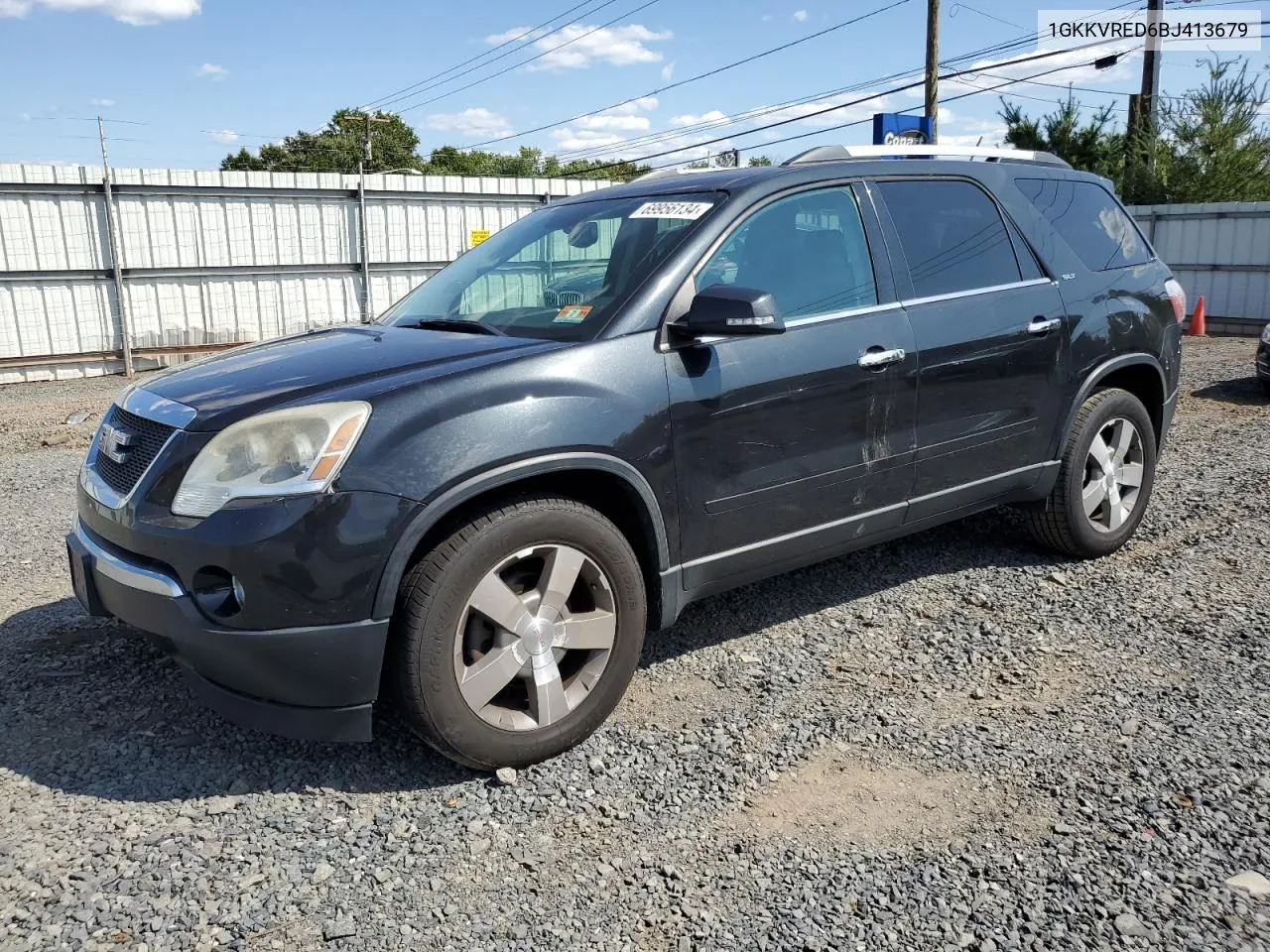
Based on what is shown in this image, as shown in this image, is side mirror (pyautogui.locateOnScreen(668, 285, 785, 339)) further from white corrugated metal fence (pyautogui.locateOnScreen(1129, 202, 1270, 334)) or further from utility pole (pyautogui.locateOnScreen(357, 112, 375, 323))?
white corrugated metal fence (pyautogui.locateOnScreen(1129, 202, 1270, 334))

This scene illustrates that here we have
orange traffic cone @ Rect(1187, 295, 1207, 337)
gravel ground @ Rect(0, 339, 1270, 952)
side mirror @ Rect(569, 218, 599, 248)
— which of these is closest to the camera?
gravel ground @ Rect(0, 339, 1270, 952)

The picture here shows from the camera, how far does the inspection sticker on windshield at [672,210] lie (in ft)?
11.7

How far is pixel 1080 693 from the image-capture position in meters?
3.52

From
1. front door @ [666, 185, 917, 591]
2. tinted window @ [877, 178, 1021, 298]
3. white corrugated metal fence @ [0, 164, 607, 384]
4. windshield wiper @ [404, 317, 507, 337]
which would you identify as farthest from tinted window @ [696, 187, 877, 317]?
white corrugated metal fence @ [0, 164, 607, 384]

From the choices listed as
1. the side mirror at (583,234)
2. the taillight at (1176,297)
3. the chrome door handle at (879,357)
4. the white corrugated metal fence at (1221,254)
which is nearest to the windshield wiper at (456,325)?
the side mirror at (583,234)

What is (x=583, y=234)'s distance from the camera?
13.1 feet

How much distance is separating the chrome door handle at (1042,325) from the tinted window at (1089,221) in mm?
479

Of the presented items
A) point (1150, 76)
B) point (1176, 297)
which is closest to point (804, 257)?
point (1176, 297)

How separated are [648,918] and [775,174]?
8.57ft

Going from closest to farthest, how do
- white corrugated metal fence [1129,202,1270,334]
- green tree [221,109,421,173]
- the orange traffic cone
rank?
the orange traffic cone < white corrugated metal fence [1129,202,1270,334] < green tree [221,109,421,173]

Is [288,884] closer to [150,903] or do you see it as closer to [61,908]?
[150,903]

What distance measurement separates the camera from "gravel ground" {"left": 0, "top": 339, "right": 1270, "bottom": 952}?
7.84 ft

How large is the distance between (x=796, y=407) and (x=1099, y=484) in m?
2.12

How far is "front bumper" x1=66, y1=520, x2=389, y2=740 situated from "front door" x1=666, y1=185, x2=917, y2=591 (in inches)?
45.1
